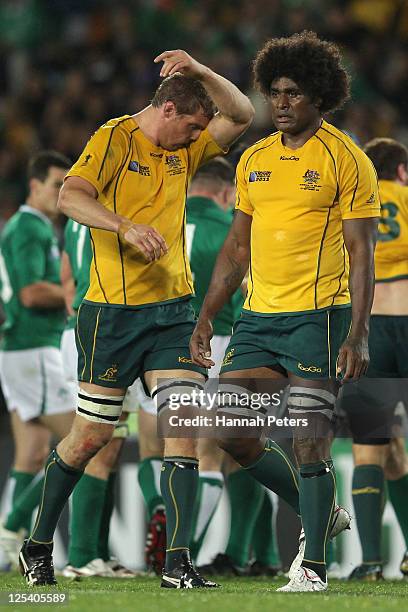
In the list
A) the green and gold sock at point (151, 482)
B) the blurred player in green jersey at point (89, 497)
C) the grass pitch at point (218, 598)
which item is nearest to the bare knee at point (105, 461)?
the blurred player in green jersey at point (89, 497)

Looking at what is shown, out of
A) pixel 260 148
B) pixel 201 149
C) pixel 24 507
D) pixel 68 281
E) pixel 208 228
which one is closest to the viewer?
pixel 260 148

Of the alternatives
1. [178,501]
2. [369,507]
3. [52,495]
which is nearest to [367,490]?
[369,507]

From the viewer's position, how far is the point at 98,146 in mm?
6039

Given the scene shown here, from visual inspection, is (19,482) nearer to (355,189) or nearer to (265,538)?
(265,538)

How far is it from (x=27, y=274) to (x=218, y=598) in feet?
12.5

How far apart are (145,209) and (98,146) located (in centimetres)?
37

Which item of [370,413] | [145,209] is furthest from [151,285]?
[370,413]

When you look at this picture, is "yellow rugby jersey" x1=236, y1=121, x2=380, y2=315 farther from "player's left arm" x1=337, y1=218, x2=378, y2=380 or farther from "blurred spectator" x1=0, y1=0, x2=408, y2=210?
"blurred spectator" x1=0, y1=0, x2=408, y2=210

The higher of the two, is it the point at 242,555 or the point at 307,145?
the point at 307,145

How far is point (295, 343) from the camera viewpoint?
5.77 meters

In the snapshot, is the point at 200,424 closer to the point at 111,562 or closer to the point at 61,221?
the point at 111,562

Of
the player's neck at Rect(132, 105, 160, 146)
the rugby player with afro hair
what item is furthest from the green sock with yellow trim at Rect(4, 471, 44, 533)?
the player's neck at Rect(132, 105, 160, 146)

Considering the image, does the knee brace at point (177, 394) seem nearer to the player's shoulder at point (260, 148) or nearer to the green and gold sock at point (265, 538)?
the player's shoulder at point (260, 148)

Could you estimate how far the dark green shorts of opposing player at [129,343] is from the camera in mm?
6051
